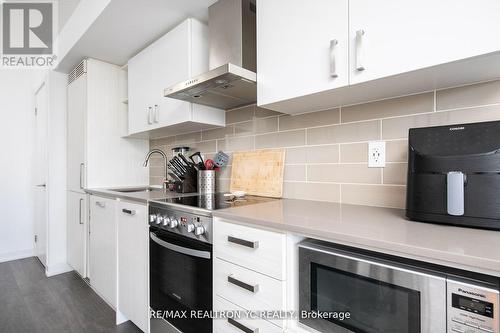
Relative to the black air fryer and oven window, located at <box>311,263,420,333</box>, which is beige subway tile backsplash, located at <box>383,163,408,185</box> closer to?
the black air fryer

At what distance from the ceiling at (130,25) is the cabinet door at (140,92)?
13 centimetres

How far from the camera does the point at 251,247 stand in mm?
997

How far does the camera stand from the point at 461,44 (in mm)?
769

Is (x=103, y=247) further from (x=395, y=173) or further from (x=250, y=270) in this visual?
(x=395, y=173)

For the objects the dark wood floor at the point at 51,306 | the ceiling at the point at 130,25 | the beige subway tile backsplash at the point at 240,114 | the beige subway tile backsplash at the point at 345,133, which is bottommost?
the dark wood floor at the point at 51,306

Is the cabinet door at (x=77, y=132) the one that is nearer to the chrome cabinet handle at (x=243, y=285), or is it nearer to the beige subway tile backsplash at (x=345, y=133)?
the chrome cabinet handle at (x=243, y=285)

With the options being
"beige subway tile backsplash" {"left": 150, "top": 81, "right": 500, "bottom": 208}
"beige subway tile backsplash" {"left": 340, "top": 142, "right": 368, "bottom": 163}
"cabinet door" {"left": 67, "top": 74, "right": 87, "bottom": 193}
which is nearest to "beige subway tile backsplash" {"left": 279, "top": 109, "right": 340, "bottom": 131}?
"beige subway tile backsplash" {"left": 150, "top": 81, "right": 500, "bottom": 208}

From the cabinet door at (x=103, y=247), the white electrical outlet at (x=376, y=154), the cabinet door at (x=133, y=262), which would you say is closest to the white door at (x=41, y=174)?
the cabinet door at (x=103, y=247)

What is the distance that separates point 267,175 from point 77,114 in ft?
6.81

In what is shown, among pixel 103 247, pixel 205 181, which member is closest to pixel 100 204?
pixel 103 247

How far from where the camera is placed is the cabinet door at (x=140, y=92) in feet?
6.79

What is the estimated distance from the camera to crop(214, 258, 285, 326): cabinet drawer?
0.93 metres

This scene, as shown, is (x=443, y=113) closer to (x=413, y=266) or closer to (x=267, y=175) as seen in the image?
(x=413, y=266)

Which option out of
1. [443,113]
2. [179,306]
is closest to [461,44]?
[443,113]
